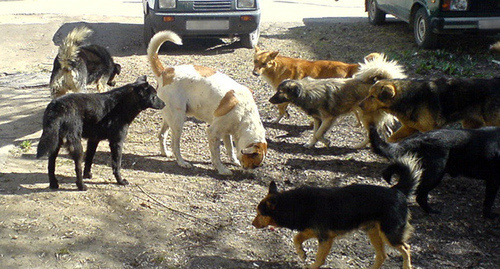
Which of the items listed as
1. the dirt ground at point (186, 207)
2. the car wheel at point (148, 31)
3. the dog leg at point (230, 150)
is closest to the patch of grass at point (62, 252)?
the dirt ground at point (186, 207)

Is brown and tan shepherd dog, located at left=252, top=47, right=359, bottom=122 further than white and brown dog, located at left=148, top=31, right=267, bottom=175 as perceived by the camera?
Yes

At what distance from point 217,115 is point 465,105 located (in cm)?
295

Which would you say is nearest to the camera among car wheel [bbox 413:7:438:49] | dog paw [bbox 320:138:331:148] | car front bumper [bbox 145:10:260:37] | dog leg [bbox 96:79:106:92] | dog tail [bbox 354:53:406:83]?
dog tail [bbox 354:53:406:83]

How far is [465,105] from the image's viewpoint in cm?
652

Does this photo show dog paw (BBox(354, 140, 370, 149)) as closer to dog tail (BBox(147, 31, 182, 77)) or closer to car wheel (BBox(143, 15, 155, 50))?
dog tail (BBox(147, 31, 182, 77))

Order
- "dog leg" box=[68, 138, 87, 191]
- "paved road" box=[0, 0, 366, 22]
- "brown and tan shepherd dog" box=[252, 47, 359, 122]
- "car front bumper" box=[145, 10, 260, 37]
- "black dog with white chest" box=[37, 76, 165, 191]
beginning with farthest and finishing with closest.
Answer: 1. "paved road" box=[0, 0, 366, 22]
2. "car front bumper" box=[145, 10, 260, 37]
3. "brown and tan shepherd dog" box=[252, 47, 359, 122]
4. "dog leg" box=[68, 138, 87, 191]
5. "black dog with white chest" box=[37, 76, 165, 191]

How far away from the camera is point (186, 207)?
5.26 metres

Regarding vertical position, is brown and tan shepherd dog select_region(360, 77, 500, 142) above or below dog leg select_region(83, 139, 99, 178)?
above

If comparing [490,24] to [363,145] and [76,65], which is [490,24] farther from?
[76,65]

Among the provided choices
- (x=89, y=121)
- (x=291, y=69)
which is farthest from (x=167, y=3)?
(x=89, y=121)

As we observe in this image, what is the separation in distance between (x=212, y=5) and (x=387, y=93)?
20.7 ft

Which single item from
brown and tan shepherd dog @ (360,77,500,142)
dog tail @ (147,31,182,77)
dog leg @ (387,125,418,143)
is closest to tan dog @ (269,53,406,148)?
dog leg @ (387,125,418,143)

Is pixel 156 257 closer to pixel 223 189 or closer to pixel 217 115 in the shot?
pixel 223 189

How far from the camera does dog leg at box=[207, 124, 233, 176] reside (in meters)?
6.20
